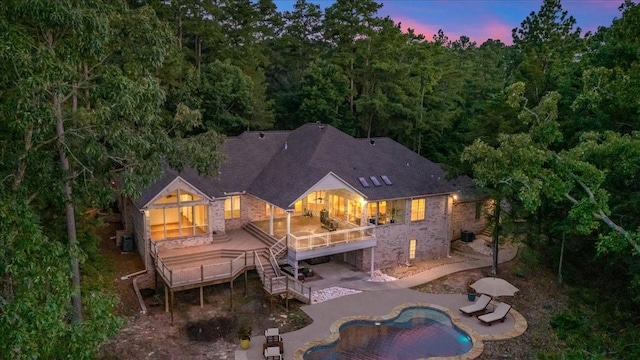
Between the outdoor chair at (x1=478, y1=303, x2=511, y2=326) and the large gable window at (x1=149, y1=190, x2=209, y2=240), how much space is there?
42.3 ft

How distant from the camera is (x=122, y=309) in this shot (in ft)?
59.7

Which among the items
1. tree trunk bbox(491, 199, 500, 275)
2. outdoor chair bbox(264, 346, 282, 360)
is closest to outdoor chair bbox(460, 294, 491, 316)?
tree trunk bbox(491, 199, 500, 275)

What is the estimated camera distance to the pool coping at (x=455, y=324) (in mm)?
15695

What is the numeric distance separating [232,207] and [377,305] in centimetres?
947

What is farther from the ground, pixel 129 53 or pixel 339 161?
pixel 129 53

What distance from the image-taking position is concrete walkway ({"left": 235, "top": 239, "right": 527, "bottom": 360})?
16.4 m

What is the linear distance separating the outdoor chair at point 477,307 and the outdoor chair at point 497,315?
392mm

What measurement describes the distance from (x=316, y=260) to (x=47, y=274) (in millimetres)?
15177

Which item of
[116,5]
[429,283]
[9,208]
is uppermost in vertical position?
[116,5]

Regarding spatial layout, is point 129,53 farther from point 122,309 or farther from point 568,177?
point 568,177

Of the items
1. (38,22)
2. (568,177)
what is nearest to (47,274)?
(38,22)

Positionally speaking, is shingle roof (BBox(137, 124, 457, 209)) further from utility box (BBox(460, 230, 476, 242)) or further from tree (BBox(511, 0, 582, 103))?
tree (BBox(511, 0, 582, 103))

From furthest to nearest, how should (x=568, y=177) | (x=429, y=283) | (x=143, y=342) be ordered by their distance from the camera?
(x=429, y=283) < (x=143, y=342) < (x=568, y=177)

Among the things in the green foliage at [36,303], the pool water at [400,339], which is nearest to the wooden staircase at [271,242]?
the pool water at [400,339]
